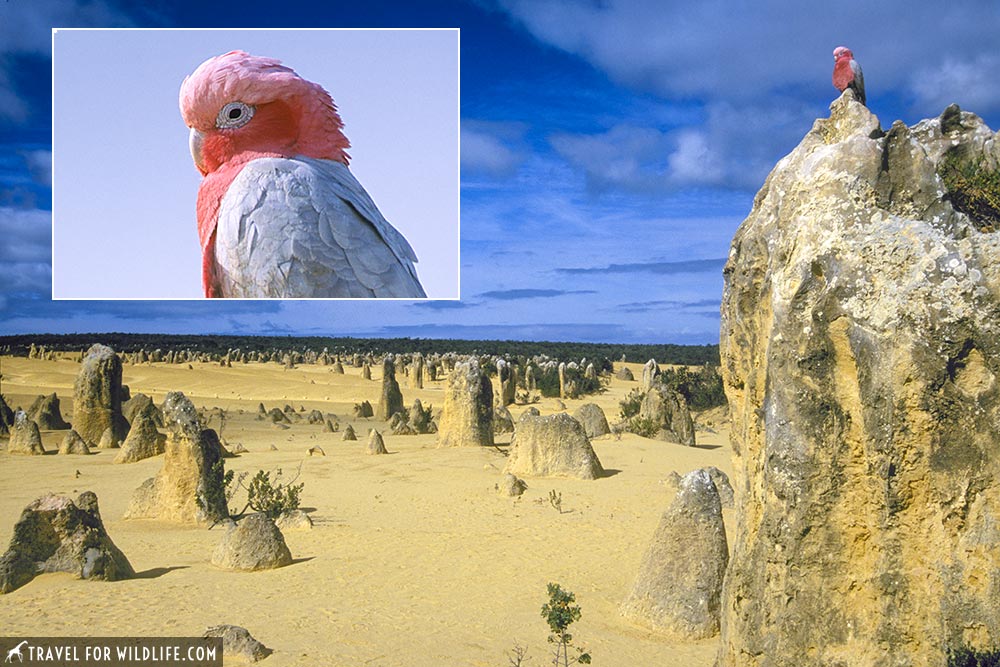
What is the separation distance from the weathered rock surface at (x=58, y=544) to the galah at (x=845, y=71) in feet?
21.0

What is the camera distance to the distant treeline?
67562 mm

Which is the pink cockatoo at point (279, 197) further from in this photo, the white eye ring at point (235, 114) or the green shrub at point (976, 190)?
the green shrub at point (976, 190)

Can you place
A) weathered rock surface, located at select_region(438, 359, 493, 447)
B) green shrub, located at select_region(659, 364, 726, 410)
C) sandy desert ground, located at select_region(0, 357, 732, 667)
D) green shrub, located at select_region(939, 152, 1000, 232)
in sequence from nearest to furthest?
green shrub, located at select_region(939, 152, 1000, 232)
sandy desert ground, located at select_region(0, 357, 732, 667)
weathered rock surface, located at select_region(438, 359, 493, 447)
green shrub, located at select_region(659, 364, 726, 410)

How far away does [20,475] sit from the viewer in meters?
14.3

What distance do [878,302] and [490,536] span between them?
665 centimetres

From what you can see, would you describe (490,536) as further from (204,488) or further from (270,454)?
(270,454)

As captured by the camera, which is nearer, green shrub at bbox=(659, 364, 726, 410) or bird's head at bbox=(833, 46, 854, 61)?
bird's head at bbox=(833, 46, 854, 61)

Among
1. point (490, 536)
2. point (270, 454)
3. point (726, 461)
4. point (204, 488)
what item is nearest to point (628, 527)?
point (490, 536)

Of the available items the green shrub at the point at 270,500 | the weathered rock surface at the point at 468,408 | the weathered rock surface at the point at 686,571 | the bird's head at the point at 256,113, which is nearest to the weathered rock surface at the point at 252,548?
the green shrub at the point at 270,500

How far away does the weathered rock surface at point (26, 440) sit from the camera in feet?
55.3

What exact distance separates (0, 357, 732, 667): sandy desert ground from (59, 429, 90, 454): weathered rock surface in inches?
13.9

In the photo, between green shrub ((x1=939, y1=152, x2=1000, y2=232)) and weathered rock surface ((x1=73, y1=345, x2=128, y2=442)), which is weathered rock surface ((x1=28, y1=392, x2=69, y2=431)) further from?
green shrub ((x1=939, y1=152, x2=1000, y2=232))

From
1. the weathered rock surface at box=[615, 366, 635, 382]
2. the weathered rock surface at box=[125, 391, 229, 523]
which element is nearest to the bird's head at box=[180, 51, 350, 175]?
the weathered rock surface at box=[125, 391, 229, 523]

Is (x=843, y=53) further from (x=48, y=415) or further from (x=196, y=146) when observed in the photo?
(x=48, y=415)
